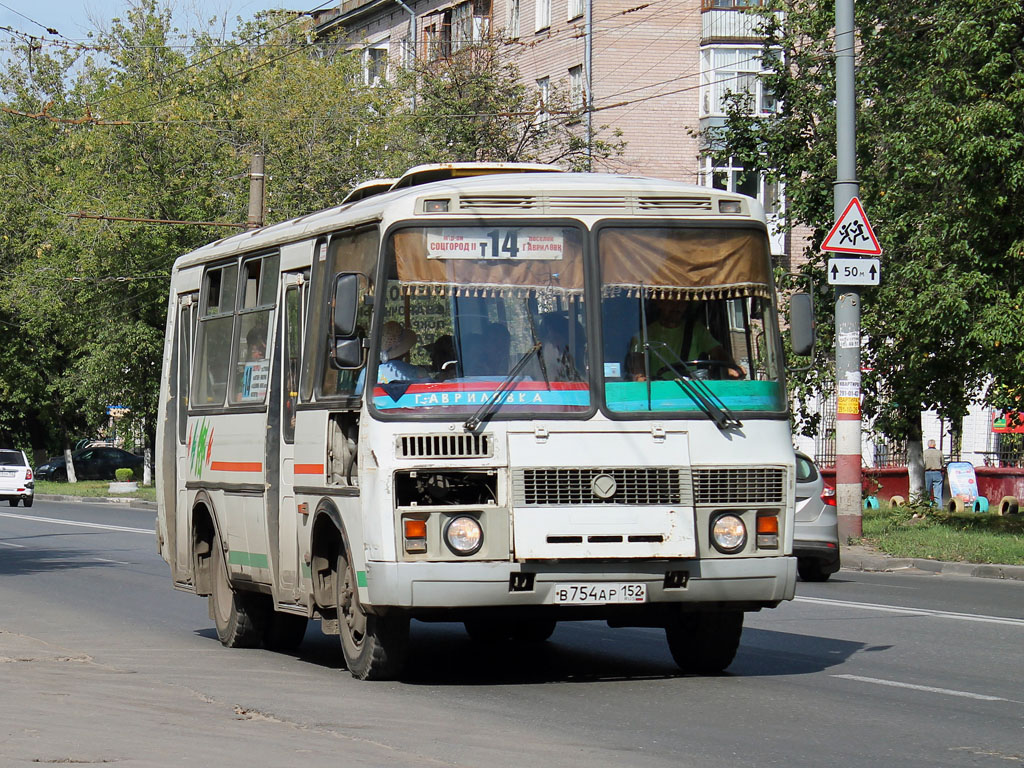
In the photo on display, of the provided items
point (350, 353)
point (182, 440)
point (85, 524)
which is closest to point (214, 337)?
point (182, 440)

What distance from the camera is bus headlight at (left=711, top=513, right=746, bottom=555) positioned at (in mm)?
9695

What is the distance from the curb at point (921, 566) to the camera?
1973 centimetres

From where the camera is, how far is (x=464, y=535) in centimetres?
937

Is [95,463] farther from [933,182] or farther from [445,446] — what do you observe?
[445,446]

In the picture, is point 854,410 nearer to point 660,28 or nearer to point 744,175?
point 744,175

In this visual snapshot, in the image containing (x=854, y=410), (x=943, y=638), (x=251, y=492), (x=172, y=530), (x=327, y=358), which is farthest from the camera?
(x=854, y=410)

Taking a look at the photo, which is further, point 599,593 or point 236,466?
point 236,466

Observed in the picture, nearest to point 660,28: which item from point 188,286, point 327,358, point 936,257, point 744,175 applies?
point 744,175

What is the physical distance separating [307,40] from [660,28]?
11.3 meters

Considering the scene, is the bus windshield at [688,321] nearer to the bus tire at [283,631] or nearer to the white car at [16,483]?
the bus tire at [283,631]

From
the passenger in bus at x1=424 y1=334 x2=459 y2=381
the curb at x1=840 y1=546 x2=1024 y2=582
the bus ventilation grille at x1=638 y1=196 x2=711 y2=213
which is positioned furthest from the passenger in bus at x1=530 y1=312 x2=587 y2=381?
the curb at x1=840 y1=546 x2=1024 y2=582

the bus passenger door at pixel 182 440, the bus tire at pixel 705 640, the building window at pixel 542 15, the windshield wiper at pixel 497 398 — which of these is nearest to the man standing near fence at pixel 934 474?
the building window at pixel 542 15

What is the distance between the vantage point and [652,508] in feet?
31.3

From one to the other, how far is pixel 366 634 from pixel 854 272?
13.5 m
